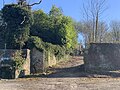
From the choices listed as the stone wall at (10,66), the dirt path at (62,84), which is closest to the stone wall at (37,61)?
the stone wall at (10,66)

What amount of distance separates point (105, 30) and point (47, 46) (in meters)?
38.0

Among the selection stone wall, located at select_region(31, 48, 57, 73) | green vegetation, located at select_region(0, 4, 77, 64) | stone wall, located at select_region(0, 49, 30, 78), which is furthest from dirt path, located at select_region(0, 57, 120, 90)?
green vegetation, located at select_region(0, 4, 77, 64)

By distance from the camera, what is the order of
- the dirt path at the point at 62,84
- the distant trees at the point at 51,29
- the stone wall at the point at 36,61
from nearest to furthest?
the dirt path at the point at 62,84 → the stone wall at the point at 36,61 → the distant trees at the point at 51,29

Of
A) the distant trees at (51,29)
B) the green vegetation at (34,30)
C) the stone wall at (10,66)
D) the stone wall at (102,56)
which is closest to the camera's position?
the stone wall at (10,66)

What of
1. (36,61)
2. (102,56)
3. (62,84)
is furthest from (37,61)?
(62,84)

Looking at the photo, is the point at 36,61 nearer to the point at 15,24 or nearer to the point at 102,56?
the point at 15,24

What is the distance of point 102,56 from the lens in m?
34.0

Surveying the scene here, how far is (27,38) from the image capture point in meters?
34.8

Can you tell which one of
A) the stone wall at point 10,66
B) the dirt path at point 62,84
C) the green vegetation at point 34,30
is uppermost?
the green vegetation at point 34,30

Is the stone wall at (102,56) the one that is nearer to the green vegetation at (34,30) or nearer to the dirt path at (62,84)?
the dirt path at (62,84)

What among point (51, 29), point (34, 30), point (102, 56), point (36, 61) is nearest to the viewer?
point (102, 56)

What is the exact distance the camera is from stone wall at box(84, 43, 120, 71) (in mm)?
33719

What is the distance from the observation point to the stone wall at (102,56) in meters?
33.7

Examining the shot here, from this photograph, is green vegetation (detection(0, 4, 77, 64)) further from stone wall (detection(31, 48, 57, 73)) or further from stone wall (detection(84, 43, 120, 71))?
stone wall (detection(84, 43, 120, 71))
